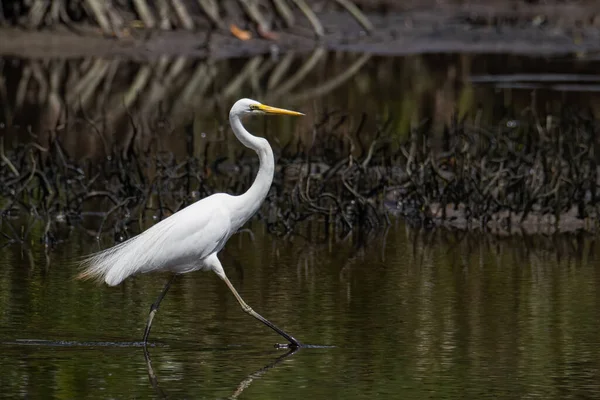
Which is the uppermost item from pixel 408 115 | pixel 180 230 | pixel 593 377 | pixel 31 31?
pixel 31 31

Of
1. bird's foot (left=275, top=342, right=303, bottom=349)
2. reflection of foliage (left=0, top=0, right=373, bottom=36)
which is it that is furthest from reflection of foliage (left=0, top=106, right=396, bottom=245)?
reflection of foliage (left=0, top=0, right=373, bottom=36)

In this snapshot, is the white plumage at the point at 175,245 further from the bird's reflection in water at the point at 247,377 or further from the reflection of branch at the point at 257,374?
the reflection of branch at the point at 257,374

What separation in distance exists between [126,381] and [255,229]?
4846mm

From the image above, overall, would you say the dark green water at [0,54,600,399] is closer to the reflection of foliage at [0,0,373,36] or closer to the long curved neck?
the long curved neck

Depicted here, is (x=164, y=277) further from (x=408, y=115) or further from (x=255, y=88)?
(x=255, y=88)

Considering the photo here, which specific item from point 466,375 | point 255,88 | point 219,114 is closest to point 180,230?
point 466,375

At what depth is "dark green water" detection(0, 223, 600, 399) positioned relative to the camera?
7.77 meters

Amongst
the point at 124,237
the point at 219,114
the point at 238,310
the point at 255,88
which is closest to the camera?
the point at 238,310

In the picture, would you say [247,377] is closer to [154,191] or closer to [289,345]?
[289,345]

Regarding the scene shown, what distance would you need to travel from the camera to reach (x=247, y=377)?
790 cm

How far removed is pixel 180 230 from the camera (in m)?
8.71

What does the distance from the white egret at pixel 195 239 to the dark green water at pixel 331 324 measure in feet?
1.08

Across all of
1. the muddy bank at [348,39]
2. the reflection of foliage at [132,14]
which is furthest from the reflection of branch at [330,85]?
the reflection of foliage at [132,14]

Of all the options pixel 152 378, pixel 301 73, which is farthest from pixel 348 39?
pixel 152 378
